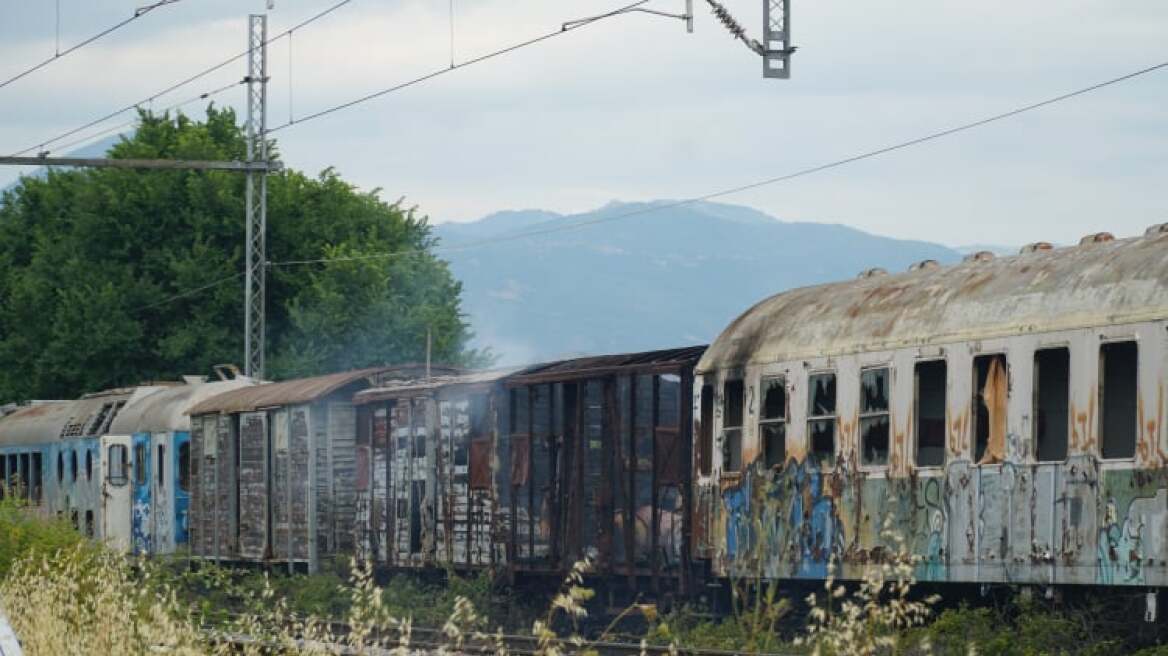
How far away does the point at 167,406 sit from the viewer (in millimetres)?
37312

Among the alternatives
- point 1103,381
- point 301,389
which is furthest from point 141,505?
point 1103,381

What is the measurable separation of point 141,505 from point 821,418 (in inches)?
892

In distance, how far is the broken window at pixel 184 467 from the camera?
36.8 meters

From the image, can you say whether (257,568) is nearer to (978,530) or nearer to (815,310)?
(815,310)

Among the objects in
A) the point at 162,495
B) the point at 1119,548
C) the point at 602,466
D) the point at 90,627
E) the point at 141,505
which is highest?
the point at 602,466

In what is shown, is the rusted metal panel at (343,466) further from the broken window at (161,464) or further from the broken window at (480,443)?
the broken window at (161,464)

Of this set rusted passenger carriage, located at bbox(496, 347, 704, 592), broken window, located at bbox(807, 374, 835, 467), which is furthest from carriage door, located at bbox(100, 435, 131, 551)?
broken window, located at bbox(807, 374, 835, 467)

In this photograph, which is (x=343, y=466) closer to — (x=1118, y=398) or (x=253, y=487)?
(x=253, y=487)

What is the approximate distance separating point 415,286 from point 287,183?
252 inches

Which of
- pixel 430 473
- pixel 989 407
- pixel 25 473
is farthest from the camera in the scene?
pixel 25 473

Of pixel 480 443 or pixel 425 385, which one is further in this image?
pixel 425 385

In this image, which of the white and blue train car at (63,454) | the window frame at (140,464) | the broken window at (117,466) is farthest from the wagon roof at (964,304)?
the white and blue train car at (63,454)

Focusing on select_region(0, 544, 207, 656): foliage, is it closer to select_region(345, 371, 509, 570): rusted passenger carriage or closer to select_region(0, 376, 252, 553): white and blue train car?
select_region(345, 371, 509, 570): rusted passenger carriage

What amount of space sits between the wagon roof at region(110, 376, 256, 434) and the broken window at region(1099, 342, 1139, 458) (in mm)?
23351
